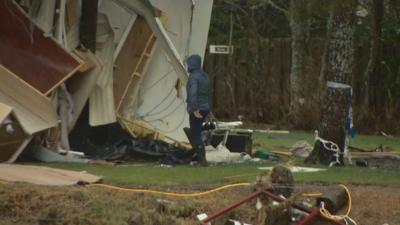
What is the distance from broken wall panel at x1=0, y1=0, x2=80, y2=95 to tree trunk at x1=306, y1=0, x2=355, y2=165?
443cm

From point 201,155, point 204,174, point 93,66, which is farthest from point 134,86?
point 204,174

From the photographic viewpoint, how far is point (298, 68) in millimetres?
26766

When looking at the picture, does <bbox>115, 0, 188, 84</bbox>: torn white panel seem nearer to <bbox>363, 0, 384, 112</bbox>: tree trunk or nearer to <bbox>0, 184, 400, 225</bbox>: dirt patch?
<bbox>0, 184, 400, 225</bbox>: dirt patch

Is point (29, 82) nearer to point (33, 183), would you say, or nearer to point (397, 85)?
point (33, 183)

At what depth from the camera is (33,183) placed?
37.4 ft

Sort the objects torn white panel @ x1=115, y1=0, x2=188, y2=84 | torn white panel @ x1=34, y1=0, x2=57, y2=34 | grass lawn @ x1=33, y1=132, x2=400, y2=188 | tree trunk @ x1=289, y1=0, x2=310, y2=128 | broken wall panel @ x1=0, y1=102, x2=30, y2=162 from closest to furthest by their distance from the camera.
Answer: grass lawn @ x1=33, y1=132, x2=400, y2=188 → broken wall panel @ x1=0, y1=102, x2=30, y2=162 → torn white panel @ x1=34, y1=0, x2=57, y2=34 → torn white panel @ x1=115, y1=0, x2=188, y2=84 → tree trunk @ x1=289, y1=0, x2=310, y2=128

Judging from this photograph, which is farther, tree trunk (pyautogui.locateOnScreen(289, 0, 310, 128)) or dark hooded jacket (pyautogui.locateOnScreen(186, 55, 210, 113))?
tree trunk (pyautogui.locateOnScreen(289, 0, 310, 128))

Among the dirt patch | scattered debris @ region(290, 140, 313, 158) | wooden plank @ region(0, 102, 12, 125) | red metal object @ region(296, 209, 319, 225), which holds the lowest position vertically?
scattered debris @ region(290, 140, 313, 158)

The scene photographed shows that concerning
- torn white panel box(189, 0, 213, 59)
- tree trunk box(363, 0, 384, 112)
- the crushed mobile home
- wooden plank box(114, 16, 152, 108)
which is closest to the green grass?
tree trunk box(363, 0, 384, 112)

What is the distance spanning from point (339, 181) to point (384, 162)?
4.07 meters

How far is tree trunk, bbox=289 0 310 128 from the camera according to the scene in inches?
1022

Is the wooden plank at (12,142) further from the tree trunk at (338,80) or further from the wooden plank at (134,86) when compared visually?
the tree trunk at (338,80)

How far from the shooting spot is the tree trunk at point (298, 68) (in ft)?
85.1

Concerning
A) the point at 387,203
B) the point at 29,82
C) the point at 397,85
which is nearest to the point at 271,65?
the point at 397,85
